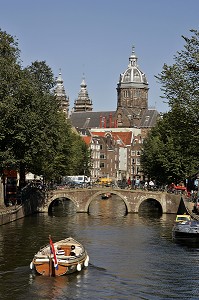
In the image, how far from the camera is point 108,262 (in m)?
46.3

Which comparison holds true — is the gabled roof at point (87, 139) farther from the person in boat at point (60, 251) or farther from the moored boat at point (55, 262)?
the moored boat at point (55, 262)

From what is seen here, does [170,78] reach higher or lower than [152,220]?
higher

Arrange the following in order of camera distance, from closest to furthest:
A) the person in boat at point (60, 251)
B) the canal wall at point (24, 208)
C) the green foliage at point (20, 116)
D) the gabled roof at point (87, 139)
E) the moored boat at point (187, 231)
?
1. the person in boat at point (60, 251)
2. the moored boat at point (187, 231)
3. the green foliage at point (20, 116)
4. the canal wall at point (24, 208)
5. the gabled roof at point (87, 139)

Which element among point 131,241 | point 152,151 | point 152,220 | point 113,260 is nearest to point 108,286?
point 113,260

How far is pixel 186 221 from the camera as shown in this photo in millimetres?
58250

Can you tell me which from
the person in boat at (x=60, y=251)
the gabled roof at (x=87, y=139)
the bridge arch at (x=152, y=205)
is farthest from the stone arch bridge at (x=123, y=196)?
the gabled roof at (x=87, y=139)

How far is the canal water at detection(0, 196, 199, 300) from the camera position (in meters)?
37.6

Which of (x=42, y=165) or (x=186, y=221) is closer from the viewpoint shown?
(x=186, y=221)

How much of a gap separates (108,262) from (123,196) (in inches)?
1606

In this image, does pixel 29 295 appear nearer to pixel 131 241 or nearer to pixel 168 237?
pixel 131 241

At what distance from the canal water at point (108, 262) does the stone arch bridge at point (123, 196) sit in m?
11.4

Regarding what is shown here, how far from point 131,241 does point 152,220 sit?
67.1ft

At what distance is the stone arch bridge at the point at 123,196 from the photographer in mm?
86375

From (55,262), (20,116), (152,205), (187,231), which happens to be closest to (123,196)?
(152,205)
